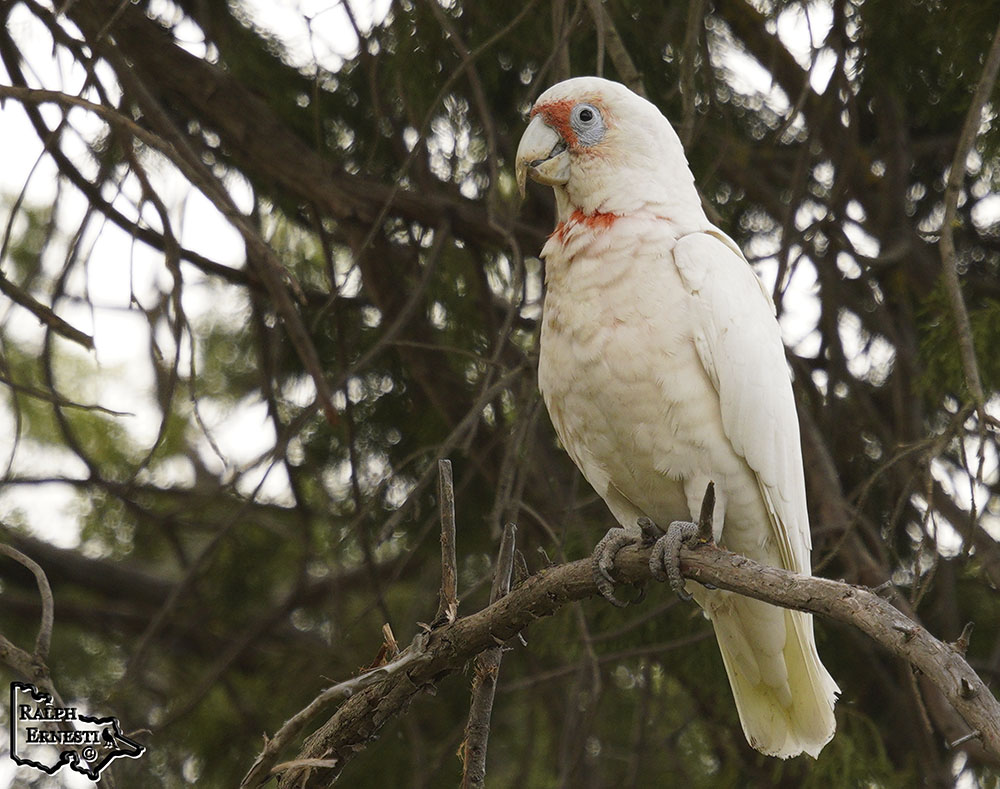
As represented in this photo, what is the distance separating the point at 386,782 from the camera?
3.29 m

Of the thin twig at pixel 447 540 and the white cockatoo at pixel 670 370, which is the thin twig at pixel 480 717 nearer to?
the thin twig at pixel 447 540

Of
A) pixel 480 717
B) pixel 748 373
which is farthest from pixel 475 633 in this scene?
pixel 748 373

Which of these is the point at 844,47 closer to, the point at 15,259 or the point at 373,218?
the point at 373,218

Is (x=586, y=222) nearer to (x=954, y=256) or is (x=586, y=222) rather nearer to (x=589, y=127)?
(x=589, y=127)

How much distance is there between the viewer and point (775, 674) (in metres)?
2.24

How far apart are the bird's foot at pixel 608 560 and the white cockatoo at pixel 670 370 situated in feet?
0.09

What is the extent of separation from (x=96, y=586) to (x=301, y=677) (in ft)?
2.92

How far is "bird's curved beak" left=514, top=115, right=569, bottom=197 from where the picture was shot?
2.26 m

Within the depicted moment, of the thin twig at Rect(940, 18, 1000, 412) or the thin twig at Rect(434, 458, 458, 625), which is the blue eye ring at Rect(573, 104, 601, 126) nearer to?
the thin twig at Rect(940, 18, 1000, 412)

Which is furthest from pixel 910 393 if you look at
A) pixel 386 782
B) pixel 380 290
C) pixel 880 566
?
pixel 386 782

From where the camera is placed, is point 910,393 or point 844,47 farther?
point 910,393

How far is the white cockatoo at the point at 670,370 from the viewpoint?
202 centimetres

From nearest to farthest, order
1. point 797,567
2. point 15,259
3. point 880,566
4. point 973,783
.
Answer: point 797,567 < point 880,566 < point 973,783 < point 15,259

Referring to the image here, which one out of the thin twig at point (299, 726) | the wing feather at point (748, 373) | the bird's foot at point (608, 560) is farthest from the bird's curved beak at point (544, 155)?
the thin twig at point (299, 726)
